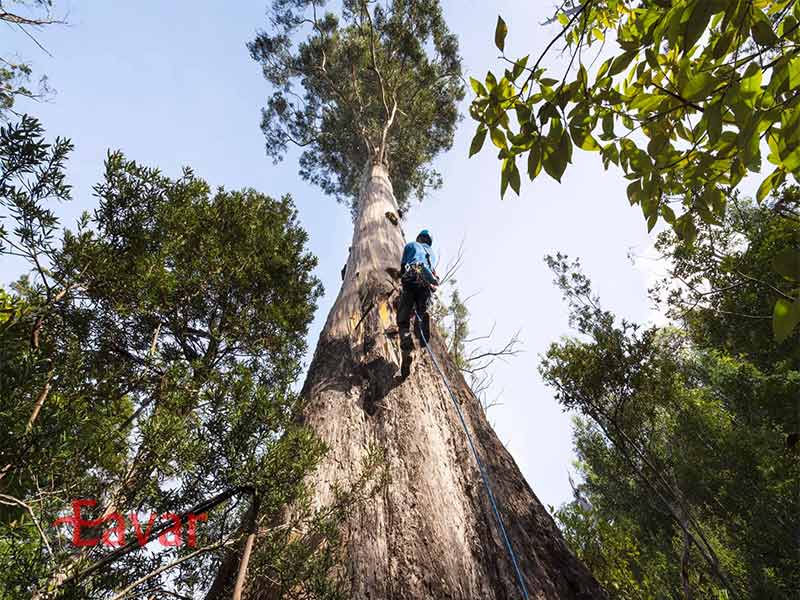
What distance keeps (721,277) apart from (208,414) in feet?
27.8

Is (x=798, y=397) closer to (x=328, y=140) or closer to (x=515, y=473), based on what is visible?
(x=515, y=473)

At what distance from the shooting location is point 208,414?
5.70ft

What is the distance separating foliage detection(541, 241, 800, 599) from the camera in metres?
5.12

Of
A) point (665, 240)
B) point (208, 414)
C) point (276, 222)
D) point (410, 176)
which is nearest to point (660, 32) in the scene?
point (208, 414)

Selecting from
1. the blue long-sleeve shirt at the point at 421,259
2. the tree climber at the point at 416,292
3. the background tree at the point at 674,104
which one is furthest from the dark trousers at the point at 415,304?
the background tree at the point at 674,104

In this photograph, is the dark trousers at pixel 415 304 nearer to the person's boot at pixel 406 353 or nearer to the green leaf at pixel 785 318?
the person's boot at pixel 406 353

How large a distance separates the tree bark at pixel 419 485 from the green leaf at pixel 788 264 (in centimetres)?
146

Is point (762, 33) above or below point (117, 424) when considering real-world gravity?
below

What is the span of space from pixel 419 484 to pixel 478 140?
1.60 m

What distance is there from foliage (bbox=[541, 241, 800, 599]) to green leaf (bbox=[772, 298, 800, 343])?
4.66m

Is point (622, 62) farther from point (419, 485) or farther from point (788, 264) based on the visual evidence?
point (419, 485)

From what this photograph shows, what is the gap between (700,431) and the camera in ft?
26.6

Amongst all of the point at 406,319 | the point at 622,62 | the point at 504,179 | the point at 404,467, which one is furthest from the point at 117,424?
the point at 622,62

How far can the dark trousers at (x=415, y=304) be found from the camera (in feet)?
10.1
